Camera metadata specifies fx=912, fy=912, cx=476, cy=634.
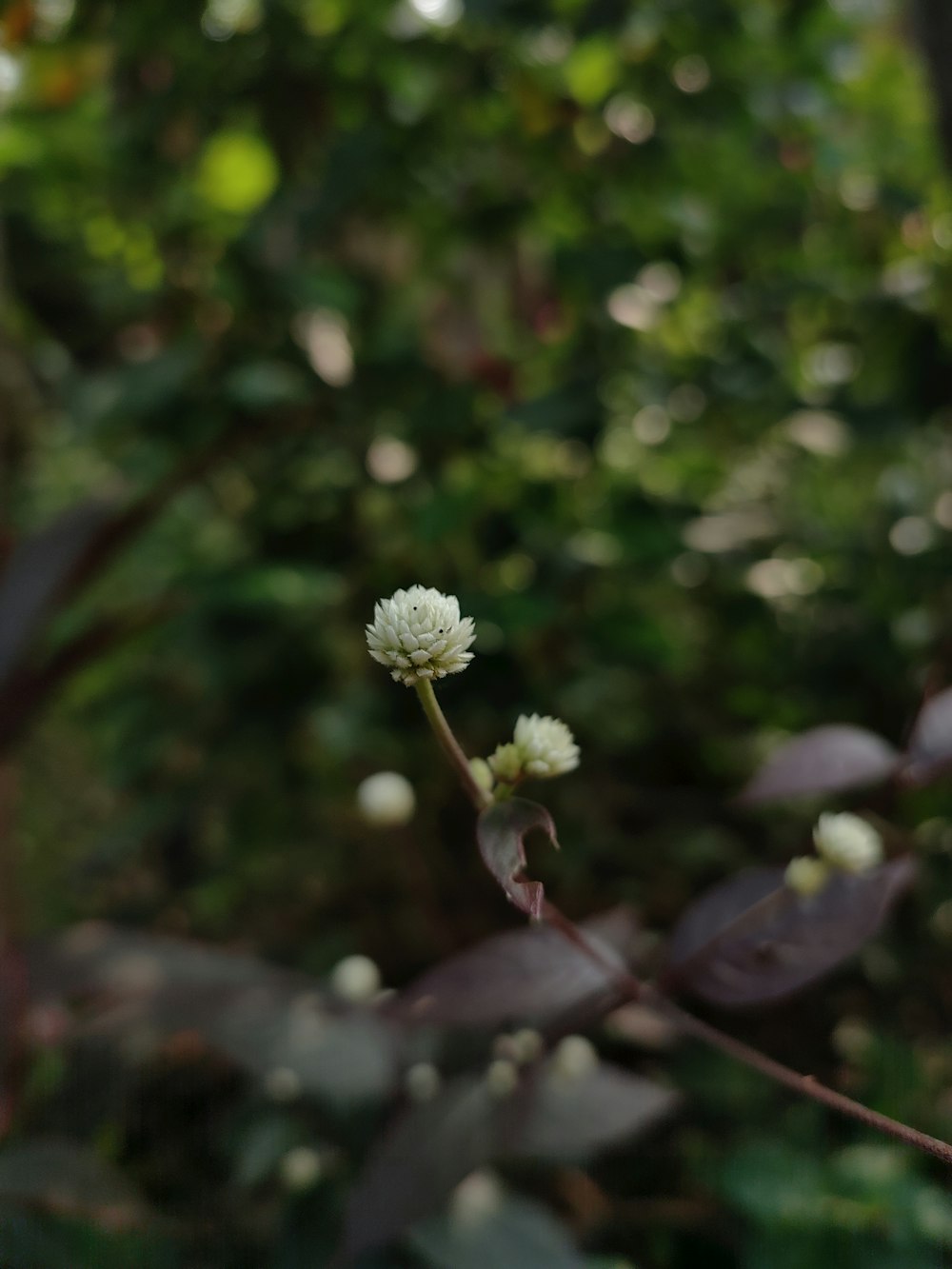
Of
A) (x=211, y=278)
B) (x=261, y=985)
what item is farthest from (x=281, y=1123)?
(x=211, y=278)

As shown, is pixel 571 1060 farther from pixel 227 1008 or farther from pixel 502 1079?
pixel 227 1008

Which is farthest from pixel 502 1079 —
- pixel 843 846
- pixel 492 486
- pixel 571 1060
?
pixel 492 486

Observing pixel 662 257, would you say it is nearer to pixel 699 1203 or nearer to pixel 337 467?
pixel 337 467

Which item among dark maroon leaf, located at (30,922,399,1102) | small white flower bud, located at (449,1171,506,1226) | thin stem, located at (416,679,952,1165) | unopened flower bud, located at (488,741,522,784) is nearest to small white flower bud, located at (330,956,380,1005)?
dark maroon leaf, located at (30,922,399,1102)

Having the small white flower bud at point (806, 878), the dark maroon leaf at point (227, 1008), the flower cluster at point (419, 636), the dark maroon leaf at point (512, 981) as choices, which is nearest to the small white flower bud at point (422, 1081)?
the dark maroon leaf at point (227, 1008)

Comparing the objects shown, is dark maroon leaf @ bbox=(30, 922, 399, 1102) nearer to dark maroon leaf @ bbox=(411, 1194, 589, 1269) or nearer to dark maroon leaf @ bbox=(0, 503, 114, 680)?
dark maroon leaf @ bbox=(411, 1194, 589, 1269)

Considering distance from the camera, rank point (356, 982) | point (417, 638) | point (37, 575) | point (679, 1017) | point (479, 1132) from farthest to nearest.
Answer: point (37, 575) → point (356, 982) → point (479, 1132) → point (679, 1017) → point (417, 638)
